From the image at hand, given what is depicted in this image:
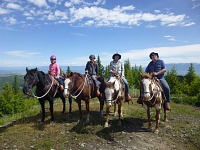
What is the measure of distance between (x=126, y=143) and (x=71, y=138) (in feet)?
8.30

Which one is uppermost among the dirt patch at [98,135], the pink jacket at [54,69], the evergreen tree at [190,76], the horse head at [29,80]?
the pink jacket at [54,69]

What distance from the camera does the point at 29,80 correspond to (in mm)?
10266

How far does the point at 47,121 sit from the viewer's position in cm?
1234

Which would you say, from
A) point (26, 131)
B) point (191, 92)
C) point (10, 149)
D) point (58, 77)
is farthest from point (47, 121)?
point (191, 92)

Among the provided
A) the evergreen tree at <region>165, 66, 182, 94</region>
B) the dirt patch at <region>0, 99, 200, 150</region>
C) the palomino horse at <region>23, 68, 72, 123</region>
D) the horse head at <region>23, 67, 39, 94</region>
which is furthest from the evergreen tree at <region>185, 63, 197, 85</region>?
the horse head at <region>23, 67, 39, 94</region>

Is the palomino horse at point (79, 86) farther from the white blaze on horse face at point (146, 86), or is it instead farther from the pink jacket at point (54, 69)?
the white blaze on horse face at point (146, 86)

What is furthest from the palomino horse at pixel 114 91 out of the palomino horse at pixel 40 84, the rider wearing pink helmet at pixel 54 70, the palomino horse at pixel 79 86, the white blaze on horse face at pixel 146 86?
the rider wearing pink helmet at pixel 54 70

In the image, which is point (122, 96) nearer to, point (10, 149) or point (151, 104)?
point (151, 104)

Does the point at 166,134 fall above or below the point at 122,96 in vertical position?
below

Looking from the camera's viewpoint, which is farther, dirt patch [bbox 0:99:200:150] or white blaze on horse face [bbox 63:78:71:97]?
white blaze on horse face [bbox 63:78:71:97]

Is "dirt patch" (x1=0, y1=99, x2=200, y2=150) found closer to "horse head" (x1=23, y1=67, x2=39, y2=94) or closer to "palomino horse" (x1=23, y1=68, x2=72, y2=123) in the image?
"palomino horse" (x1=23, y1=68, x2=72, y2=123)

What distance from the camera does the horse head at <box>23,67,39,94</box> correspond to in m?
10.0

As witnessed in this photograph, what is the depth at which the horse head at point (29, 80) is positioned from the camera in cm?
1001

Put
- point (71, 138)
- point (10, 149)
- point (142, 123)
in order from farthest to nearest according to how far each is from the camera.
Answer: point (142, 123) → point (71, 138) → point (10, 149)
